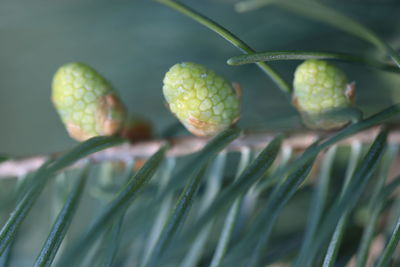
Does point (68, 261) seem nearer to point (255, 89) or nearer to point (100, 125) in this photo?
point (100, 125)

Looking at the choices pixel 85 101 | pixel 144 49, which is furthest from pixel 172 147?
pixel 144 49

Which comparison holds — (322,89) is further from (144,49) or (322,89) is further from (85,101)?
(144,49)

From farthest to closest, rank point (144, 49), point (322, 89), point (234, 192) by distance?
1. point (144, 49)
2. point (322, 89)
3. point (234, 192)

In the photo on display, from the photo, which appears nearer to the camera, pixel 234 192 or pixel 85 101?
pixel 234 192

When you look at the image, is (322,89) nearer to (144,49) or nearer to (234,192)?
(234,192)

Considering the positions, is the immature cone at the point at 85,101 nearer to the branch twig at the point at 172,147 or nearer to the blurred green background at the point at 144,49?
the branch twig at the point at 172,147

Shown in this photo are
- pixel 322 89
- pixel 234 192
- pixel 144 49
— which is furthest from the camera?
pixel 144 49
